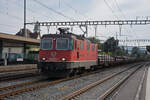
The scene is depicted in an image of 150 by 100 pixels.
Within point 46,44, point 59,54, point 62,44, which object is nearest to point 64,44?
point 62,44

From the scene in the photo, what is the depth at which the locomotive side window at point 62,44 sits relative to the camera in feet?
45.6

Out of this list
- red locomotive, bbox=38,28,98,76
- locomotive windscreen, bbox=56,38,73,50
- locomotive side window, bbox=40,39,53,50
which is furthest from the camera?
locomotive side window, bbox=40,39,53,50

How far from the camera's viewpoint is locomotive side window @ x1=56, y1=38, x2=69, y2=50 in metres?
13.9

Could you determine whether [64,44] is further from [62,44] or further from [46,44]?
[46,44]

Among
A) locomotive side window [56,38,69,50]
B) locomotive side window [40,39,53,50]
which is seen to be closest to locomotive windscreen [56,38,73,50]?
locomotive side window [56,38,69,50]

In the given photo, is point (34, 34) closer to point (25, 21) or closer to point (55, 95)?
point (25, 21)

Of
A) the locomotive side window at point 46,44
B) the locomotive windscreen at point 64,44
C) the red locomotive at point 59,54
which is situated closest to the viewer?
the red locomotive at point 59,54

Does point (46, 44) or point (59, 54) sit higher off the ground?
point (46, 44)

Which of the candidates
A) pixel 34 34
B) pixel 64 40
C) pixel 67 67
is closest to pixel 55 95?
pixel 67 67

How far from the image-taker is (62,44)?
1400 cm

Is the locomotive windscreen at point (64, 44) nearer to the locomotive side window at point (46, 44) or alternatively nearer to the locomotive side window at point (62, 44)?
the locomotive side window at point (62, 44)

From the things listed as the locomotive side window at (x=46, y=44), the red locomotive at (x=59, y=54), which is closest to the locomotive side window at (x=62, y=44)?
the red locomotive at (x=59, y=54)

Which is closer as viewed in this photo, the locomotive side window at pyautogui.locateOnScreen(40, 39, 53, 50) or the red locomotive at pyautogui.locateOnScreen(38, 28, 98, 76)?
the red locomotive at pyautogui.locateOnScreen(38, 28, 98, 76)

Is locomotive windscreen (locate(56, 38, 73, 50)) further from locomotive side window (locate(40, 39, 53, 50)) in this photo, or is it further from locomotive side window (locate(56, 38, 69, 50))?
locomotive side window (locate(40, 39, 53, 50))
